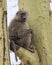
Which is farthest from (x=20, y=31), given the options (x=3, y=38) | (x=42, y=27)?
(x=3, y=38)

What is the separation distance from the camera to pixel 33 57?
2.94m

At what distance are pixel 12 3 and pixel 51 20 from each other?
273 cm

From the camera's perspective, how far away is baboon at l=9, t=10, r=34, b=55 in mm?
3841

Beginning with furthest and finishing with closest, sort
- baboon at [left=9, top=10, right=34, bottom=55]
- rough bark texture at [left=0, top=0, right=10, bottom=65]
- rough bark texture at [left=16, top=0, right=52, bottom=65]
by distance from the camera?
1. baboon at [left=9, top=10, right=34, bottom=55]
2. rough bark texture at [left=16, top=0, right=52, bottom=65]
3. rough bark texture at [left=0, top=0, right=10, bottom=65]

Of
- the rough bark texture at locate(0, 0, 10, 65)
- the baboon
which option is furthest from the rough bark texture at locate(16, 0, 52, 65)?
the rough bark texture at locate(0, 0, 10, 65)

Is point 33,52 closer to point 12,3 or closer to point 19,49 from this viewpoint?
point 19,49

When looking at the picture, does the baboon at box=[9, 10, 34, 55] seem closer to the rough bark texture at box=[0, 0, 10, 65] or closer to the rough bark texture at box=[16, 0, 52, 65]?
the rough bark texture at box=[16, 0, 52, 65]

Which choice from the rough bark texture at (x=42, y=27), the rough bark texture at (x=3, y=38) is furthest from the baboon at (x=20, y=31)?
the rough bark texture at (x=3, y=38)

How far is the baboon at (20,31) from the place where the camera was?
384cm

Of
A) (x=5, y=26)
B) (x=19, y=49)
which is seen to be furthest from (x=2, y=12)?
(x=19, y=49)

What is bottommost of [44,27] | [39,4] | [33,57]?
[33,57]

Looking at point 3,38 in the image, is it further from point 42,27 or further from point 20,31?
point 20,31

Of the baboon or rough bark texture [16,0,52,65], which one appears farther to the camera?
the baboon

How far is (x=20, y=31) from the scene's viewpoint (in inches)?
168
